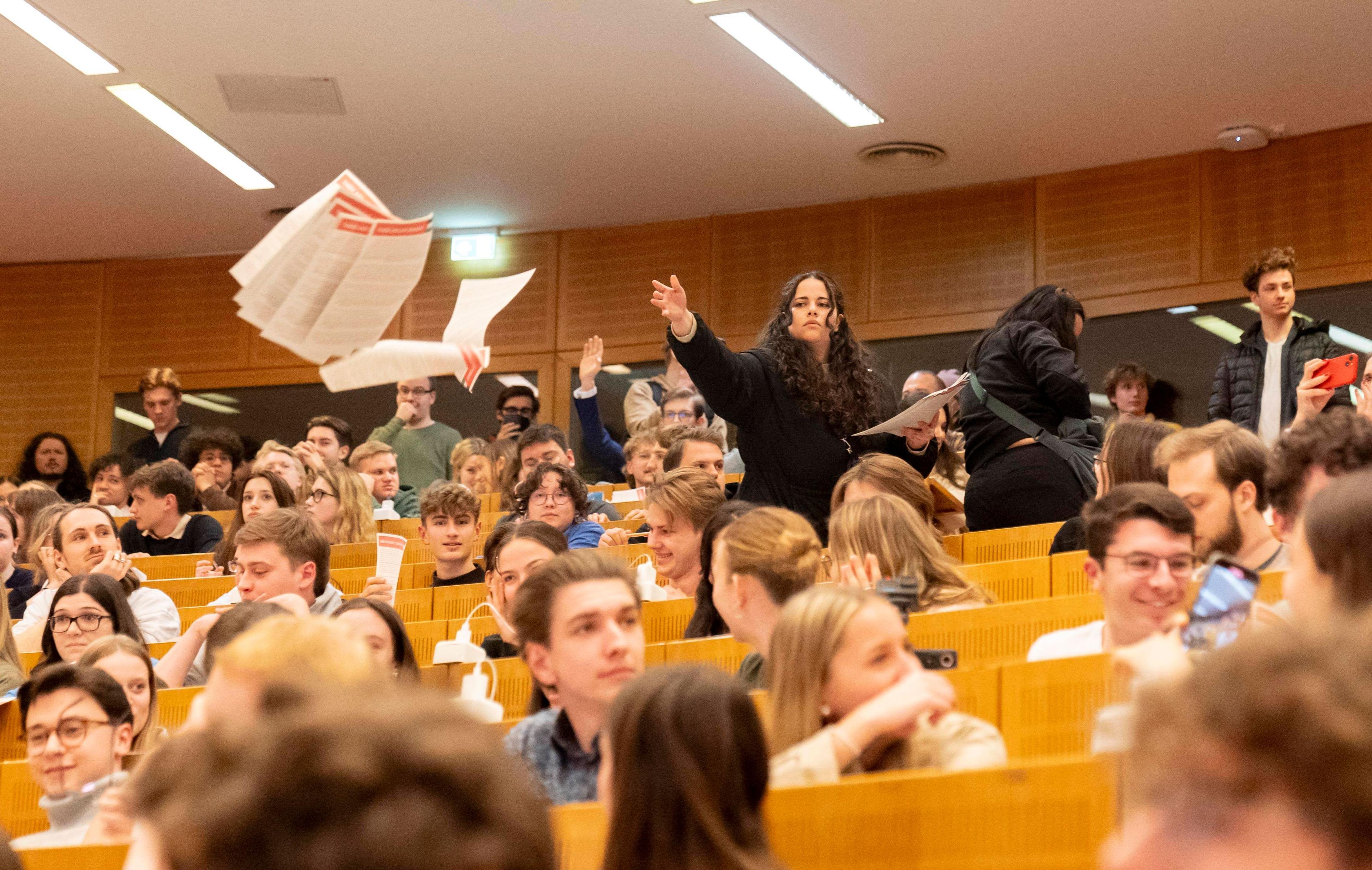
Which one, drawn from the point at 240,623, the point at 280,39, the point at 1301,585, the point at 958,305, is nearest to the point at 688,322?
the point at 240,623

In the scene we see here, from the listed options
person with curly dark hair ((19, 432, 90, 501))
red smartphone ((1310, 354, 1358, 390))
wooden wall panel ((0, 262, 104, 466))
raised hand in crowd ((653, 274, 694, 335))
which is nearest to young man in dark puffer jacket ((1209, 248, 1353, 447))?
red smartphone ((1310, 354, 1358, 390))

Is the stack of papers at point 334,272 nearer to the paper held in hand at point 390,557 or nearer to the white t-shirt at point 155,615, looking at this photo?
the paper held in hand at point 390,557

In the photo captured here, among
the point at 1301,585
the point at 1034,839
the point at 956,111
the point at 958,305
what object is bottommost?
the point at 1034,839

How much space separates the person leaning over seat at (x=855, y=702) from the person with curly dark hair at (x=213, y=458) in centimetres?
545

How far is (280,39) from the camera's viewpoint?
20.9 ft

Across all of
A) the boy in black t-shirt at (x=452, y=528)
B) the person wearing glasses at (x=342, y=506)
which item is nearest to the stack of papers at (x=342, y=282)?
the boy in black t-shirt at (x=452, y=528)

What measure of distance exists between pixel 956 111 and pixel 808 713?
544cm

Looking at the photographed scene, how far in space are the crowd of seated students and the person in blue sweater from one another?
1 cm

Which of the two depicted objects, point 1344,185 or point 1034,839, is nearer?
point 1034,839

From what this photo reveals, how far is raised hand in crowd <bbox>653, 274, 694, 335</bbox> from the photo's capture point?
3844 millimetres

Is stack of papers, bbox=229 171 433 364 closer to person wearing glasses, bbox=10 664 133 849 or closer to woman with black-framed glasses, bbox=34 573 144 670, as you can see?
person wearing glasses, bbox=10 664 133 849

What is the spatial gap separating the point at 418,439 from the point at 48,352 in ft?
11.2

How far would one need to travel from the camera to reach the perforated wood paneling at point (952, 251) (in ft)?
25.9

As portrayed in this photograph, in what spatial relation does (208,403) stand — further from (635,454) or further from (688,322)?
(688,322)
